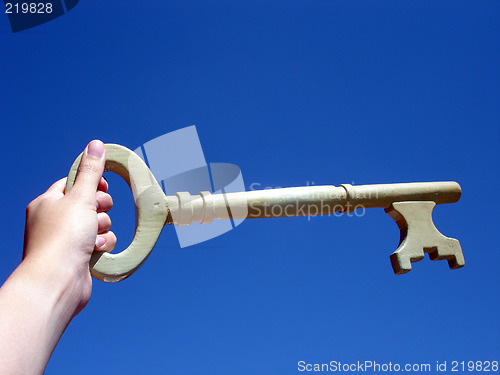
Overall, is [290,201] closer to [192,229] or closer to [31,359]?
[192,229]

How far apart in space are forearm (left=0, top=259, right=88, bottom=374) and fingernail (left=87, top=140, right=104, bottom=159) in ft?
1.54

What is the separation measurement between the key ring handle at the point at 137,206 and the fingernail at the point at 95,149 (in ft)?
0.14

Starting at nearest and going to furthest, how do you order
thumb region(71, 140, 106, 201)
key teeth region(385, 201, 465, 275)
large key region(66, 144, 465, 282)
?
1. thumb region(71, 140, 106, 201)
2. large key region(66, 144, 465, 282)
3. key teeth region(385, 201, 465, 275)

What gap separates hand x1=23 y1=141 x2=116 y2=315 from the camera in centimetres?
132

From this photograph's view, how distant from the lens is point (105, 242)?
1643mm

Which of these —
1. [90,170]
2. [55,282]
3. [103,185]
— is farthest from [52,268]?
[103,185]

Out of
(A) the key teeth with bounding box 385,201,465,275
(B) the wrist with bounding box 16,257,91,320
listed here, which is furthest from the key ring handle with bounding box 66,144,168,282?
(A) the key teeth with bounding box 385,201,465,275

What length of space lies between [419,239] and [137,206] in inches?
50.9

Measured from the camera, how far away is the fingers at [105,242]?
5.22ft

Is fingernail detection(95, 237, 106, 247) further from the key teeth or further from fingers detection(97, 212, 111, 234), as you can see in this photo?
the key teeth

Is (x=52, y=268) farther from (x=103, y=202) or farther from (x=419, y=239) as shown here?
(x=419, y=239)

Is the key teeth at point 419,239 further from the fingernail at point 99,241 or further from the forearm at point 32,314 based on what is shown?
the forearm at point 32,314

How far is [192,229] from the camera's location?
6.35 feet

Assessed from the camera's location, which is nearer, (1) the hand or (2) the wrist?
(2) the wrist
